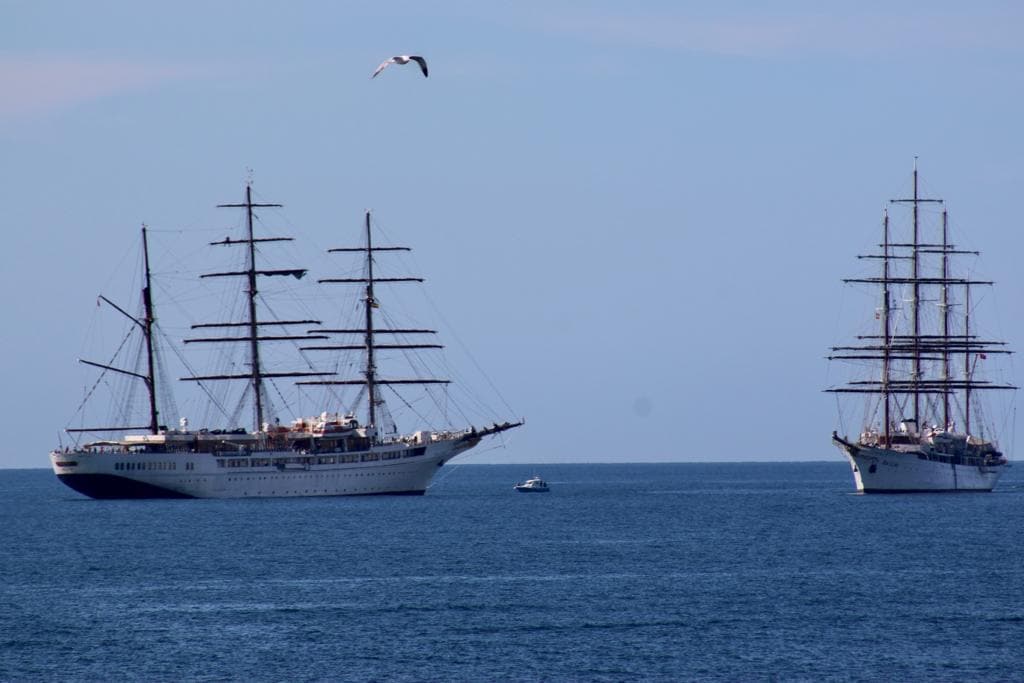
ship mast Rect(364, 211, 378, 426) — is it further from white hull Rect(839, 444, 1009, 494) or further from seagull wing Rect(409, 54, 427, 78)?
seagull wing Rect(409, 54, 427, 78)

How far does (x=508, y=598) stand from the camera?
7238cm

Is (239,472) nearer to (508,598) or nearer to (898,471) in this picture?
Result: (898,471)

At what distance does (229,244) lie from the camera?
14575 centimetres

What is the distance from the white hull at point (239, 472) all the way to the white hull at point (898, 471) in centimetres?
3448

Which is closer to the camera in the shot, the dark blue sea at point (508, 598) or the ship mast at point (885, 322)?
the dark blue sea at point (508, 598)

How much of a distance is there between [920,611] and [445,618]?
59.5ft

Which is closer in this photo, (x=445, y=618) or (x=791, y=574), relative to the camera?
(x=445, y=618)

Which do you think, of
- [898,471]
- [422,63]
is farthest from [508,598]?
[898,471]

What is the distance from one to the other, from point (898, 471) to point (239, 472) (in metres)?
55.3

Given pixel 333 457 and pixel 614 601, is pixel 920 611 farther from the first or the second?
pixel 333 457

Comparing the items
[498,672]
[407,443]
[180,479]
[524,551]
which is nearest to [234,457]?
[180,479]

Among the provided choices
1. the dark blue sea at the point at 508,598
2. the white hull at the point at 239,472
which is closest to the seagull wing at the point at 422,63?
the dark blue sea at the point at 508,598

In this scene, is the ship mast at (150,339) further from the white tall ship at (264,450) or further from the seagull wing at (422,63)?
the seagull wing at (422,63)

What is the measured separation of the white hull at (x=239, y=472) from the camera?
137625 mm
